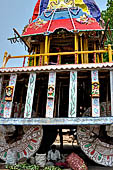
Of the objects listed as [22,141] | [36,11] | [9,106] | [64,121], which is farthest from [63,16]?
[22,141]

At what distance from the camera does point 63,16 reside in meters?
10.6

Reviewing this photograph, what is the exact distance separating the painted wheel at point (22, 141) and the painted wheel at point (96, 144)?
1.80 m

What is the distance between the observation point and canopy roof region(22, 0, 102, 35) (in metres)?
9.79

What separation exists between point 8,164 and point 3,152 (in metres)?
0.77

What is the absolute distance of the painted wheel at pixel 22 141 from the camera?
22.4 ft


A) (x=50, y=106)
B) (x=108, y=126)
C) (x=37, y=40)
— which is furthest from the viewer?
(x=37, y=40)

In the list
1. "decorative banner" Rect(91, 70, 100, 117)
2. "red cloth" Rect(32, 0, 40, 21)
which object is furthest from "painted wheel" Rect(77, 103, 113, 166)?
"red cloth" Rect(32, 0, 40, 21)

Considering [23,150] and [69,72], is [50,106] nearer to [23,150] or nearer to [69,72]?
[69,72]

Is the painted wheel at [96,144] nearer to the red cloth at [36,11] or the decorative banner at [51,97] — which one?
the decorative banner at [51,97]

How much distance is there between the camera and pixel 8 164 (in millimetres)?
6418

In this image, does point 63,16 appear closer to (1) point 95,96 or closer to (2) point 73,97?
(2) point 73,97

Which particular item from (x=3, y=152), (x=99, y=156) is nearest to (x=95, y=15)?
(x=99, y=156)

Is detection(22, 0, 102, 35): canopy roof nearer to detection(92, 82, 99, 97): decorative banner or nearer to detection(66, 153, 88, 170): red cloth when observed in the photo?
detection(92, 82, 99, 97): decorative banner

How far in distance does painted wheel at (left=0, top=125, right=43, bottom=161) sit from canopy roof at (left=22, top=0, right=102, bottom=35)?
5.80 m
